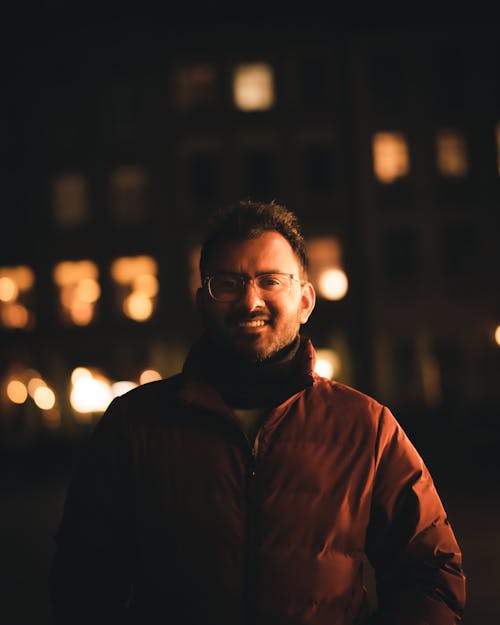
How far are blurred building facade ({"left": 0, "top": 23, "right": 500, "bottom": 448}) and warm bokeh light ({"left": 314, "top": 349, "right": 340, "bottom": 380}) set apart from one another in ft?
0.31

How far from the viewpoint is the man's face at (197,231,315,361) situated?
87.0 inches

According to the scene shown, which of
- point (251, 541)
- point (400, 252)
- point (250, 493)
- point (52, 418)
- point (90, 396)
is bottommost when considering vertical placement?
point (52, 418)

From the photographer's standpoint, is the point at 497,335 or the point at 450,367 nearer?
the point at 497,335

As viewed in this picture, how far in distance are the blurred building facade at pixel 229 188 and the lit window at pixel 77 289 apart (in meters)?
0.08

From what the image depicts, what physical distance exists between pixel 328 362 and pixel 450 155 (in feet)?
34.5

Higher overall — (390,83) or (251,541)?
(390,83)

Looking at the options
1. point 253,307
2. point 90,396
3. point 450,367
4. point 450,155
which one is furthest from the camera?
point 450,155

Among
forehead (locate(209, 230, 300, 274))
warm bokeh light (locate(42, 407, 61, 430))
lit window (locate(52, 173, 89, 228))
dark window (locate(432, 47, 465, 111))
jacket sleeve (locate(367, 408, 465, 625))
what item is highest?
dark window (locate(432, 47, 465, 111))

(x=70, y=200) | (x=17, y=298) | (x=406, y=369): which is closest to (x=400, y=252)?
(x=406, y=369)

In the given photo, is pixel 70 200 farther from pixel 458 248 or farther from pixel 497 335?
pixel 497 335

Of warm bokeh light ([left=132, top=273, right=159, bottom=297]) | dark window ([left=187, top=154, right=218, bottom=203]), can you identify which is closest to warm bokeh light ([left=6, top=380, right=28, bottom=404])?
warm bokeh light ([left=132, top=273, right=159, bottom=297])

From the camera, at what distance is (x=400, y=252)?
25.5m

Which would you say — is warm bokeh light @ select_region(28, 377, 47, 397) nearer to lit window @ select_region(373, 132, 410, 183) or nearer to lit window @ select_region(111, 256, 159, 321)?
lit window @ select_region(111, 256, 159, 321)

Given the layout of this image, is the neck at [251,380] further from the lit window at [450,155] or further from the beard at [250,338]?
the lit window at [450,155]
